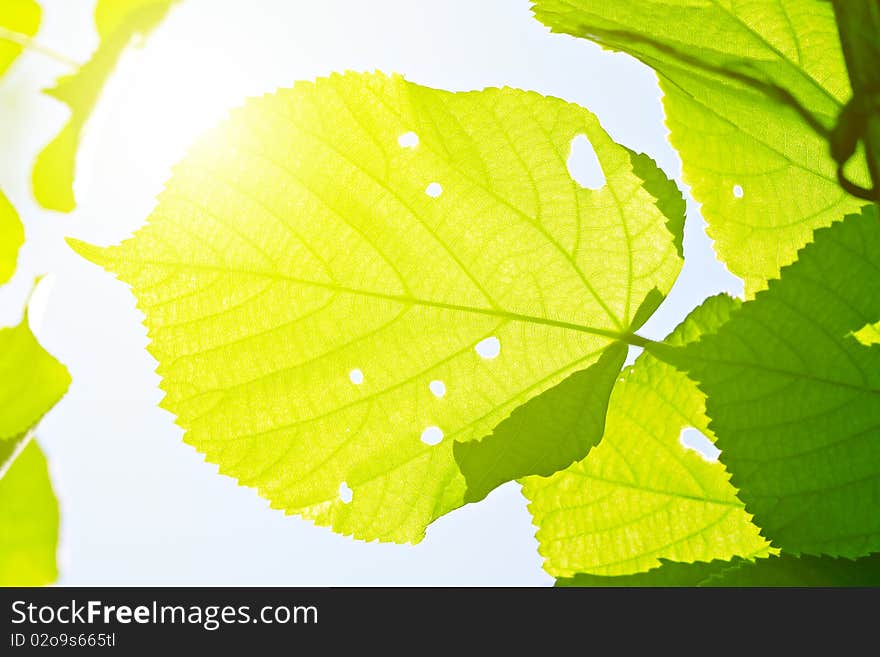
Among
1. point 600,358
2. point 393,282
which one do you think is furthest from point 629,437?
point 393,282

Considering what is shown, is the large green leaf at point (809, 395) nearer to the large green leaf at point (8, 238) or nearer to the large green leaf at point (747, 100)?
the large green leaf at point (747, 100)

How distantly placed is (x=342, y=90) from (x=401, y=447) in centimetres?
19

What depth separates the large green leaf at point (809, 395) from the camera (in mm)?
388

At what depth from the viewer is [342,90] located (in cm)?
45

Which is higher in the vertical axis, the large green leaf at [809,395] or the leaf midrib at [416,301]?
the leaf midrib at [416,301]

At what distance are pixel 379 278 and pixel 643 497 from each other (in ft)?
0.64

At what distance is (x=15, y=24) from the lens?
1.92 feet

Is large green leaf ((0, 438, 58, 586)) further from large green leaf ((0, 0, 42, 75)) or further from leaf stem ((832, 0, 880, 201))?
leaf stem ((832, 0, 880, 201))

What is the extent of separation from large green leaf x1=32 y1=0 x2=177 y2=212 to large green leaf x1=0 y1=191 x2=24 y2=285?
0.13ft

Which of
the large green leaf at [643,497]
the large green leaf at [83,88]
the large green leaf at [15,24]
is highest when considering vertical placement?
the large green leaf at [15,24]

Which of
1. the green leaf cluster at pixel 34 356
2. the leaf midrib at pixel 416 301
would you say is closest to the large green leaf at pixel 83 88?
the green leaf cluster at pixel 34 356

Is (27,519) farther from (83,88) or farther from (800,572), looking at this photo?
(800,572)

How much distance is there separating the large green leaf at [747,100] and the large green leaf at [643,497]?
0.27 feet

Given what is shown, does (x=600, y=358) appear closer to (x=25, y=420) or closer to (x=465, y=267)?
(x=465, y=267)
